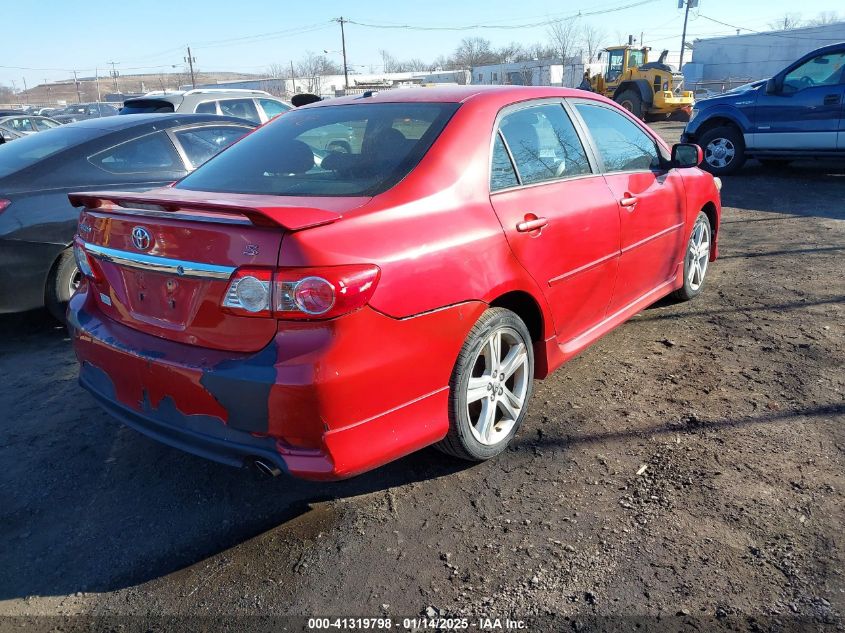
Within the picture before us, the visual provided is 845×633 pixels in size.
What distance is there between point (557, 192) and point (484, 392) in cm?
112

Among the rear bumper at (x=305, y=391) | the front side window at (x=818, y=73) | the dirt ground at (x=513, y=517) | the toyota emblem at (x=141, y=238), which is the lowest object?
the dirt ground at (x=513, y=517)

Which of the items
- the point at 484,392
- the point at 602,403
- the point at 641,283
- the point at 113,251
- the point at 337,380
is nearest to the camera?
the point at 337,380

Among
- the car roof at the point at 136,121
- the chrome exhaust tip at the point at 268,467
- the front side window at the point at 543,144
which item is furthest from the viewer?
the car roof at the point at 136,121

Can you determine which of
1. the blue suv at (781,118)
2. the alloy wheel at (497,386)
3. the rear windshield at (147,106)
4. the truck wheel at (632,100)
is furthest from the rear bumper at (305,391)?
the truck wheel at (632,100)

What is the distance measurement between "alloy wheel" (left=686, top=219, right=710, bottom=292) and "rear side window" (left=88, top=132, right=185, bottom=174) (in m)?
4.20

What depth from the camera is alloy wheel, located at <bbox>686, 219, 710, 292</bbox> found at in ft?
16.2

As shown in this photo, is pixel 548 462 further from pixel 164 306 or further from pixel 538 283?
pixel 164 306

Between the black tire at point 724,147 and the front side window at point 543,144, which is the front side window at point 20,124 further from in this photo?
the front side window at point 543,144

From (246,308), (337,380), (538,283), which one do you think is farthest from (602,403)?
(246,308)

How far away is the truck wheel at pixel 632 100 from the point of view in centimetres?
2315

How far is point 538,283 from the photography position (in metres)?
3.04

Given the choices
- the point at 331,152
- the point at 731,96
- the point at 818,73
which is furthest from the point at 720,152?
the point at 331,152

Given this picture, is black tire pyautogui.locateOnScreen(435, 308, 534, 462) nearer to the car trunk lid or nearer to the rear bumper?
the rear bumper

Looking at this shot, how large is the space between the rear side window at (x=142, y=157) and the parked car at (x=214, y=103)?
14.2 ft
